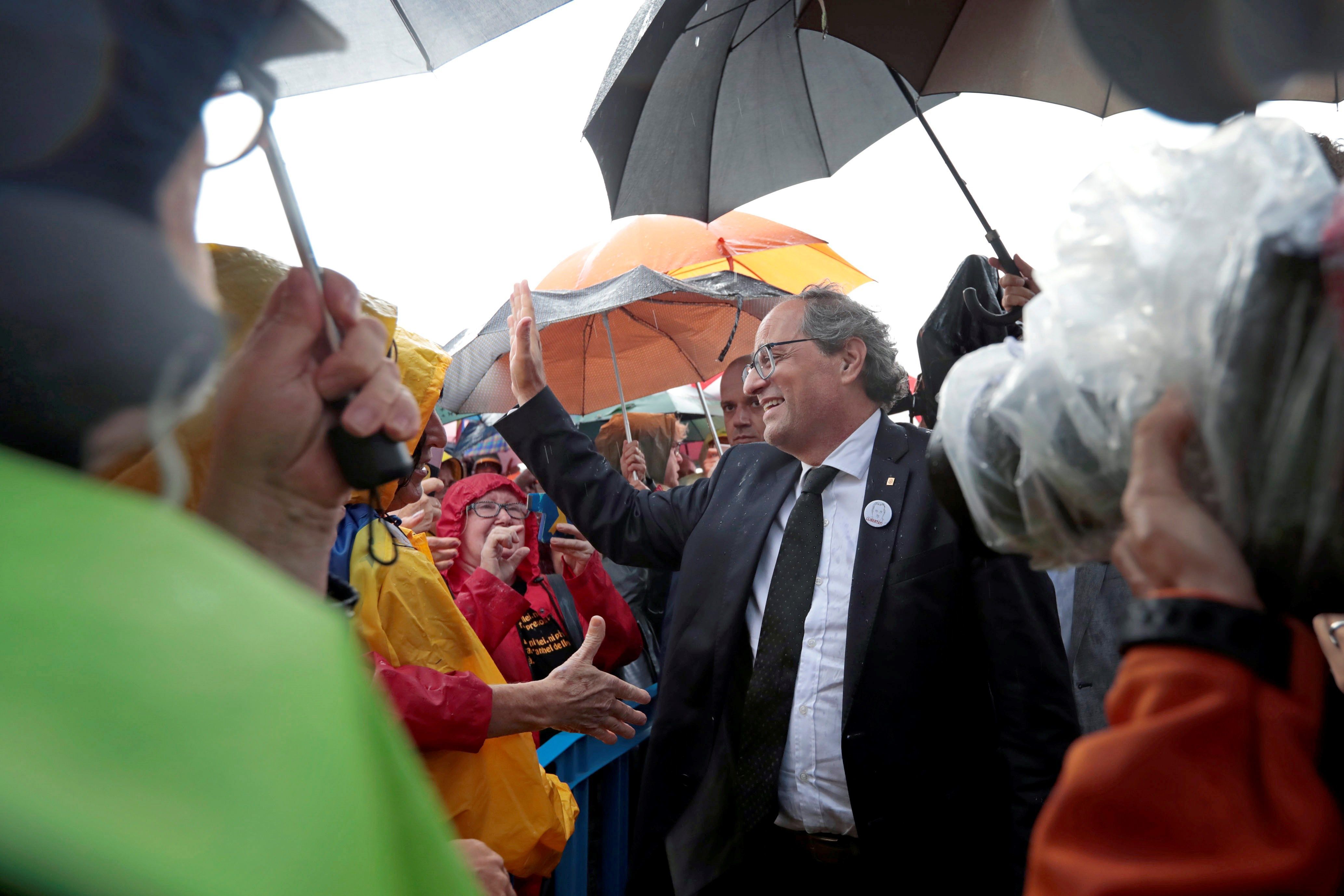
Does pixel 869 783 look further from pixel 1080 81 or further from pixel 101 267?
pixel 1080 81

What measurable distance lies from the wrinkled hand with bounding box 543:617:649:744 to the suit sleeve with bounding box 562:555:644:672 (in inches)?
49.6

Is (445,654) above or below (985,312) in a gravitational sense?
below

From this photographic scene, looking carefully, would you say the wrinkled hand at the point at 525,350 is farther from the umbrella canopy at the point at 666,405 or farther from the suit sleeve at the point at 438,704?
the umbrella canopy at the point at 666,405

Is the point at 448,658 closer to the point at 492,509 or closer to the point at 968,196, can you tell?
the point at 492,509

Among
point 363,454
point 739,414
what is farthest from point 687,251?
point 363,454

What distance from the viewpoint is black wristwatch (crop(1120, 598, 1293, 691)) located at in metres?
0.70

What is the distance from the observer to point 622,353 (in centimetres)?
599

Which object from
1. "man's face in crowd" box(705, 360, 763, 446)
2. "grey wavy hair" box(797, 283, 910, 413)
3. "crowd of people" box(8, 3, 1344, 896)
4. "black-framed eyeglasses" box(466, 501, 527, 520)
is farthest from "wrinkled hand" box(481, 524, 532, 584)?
"man's face in crowd" box(705, 360, 763, 446)

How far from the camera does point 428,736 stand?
2.06 meters

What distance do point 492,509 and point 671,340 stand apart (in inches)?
103

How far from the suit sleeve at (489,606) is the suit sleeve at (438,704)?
36.3 inches

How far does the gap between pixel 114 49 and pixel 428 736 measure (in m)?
1.73

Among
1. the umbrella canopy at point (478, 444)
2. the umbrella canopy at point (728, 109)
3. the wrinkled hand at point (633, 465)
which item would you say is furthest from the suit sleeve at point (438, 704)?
the umbrella canopy at point (478, 444)

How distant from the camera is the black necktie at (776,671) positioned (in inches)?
92.9
